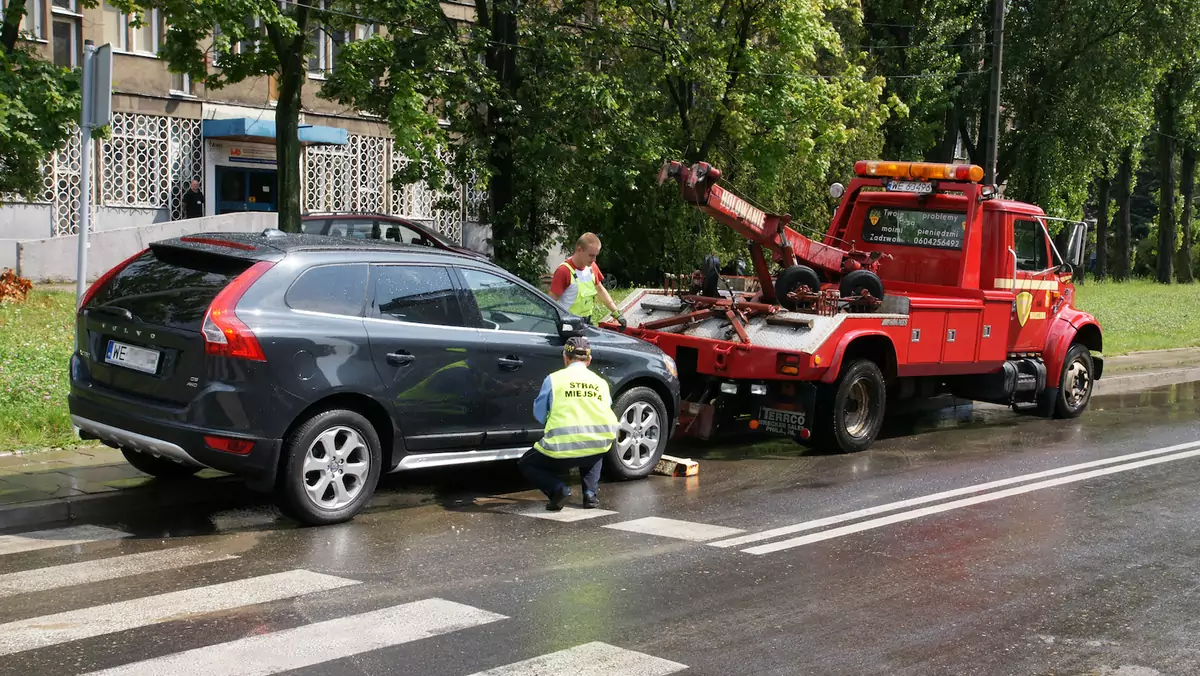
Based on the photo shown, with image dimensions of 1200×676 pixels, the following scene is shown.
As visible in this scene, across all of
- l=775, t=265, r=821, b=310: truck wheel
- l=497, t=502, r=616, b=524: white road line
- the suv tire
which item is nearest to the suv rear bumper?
the suv tire

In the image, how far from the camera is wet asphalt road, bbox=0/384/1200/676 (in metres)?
5.29

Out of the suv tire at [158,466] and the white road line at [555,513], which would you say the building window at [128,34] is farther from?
the white road line at [555,513]

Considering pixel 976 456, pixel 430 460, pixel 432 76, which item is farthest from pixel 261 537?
pixel 432 76

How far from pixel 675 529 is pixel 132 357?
343cm

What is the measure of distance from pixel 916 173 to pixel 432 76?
27.7ft

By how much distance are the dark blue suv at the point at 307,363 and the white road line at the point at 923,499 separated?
1.92 meters

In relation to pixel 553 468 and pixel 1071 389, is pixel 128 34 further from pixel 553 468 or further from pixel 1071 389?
pixel 553 468

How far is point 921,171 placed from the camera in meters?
12.6

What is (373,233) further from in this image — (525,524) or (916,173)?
(525,524)

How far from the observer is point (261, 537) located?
736 cm

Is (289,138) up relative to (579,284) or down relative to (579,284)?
up

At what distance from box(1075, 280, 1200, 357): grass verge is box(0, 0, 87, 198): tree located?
15544mm

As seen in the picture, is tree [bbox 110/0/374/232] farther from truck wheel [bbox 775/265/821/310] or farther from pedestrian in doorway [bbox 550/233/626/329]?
truck wheel [bbox 775/265/821/310]

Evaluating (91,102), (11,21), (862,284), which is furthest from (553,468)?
(11,21)
